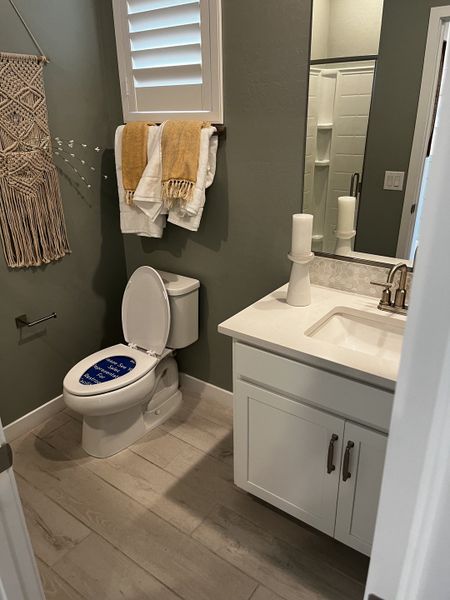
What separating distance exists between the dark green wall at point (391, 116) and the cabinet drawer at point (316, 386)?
25.0 inches

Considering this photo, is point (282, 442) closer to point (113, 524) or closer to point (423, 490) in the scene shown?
point (113, 524)

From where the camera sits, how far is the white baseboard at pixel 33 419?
2.23 meters

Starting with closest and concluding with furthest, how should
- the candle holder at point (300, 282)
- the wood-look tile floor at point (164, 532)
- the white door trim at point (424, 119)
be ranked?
the white door trim at point (424, 119), the wood-look tile floor at point (164, 532), the candle holder at point (300, 282)

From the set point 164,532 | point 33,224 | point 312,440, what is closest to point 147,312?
point 33,224

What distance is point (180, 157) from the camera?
1952 mm

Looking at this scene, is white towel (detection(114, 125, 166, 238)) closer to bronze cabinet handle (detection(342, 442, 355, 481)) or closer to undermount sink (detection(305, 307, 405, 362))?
undermount sink (detection(305, 307, 405, 362))

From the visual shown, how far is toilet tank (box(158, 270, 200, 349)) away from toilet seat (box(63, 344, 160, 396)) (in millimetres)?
167

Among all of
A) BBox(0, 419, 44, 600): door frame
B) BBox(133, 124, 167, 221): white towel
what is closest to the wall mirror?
BBox(133, 124, 167, 221): white towel

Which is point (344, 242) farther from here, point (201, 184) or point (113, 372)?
point (113, 372)

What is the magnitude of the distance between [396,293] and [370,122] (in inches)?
24.9

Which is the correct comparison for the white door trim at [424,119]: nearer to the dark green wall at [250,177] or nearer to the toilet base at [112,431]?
the dark green wall at [250,177]

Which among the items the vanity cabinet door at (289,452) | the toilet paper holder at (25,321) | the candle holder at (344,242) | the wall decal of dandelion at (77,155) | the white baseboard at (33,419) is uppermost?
the wall decal of dandelion at (77,155)

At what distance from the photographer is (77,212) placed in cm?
230

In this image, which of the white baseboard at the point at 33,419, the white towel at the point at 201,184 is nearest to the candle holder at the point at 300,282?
the white towel at the point at 201,184
